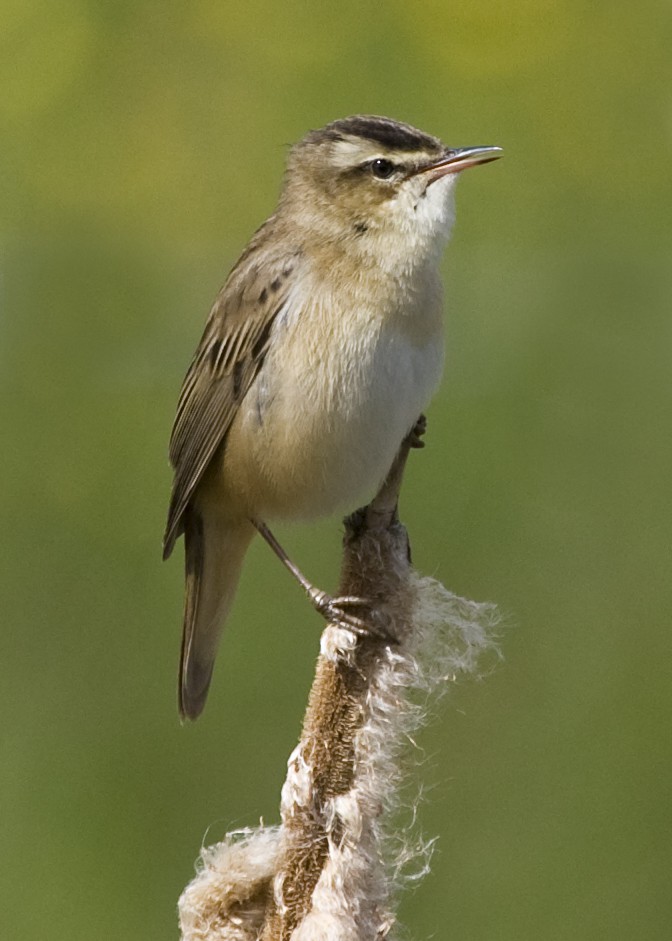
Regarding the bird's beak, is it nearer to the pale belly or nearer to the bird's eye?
the bird's eye

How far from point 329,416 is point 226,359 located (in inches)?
14.9

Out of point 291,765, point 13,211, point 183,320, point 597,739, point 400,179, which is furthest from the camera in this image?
point 13,211

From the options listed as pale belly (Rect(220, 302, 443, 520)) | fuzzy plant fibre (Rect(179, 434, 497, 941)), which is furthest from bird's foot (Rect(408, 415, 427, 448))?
fuzzy plant fibre (Rect(179, 434, 497, 941))

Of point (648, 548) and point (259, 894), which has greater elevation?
point (648, 548)

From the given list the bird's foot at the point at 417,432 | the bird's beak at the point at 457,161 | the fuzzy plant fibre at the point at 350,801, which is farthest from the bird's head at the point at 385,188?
the fuzzy plant fibre at the point at 350,801

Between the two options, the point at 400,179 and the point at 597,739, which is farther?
the point at 597,739

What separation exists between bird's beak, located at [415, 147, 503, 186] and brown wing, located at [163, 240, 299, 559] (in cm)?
36

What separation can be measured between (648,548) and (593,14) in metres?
2.16

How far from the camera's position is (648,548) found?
4.34 meters

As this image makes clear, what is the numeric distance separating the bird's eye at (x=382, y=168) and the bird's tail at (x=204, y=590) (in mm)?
924

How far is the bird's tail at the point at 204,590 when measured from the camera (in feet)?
11.1

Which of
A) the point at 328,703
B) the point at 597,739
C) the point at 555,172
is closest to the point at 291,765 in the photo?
the point at 328,703

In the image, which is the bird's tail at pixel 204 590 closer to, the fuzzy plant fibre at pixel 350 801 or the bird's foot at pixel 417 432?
the bird's foot at pixel 417 432

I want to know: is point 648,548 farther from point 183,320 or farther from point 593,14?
point 593,14
